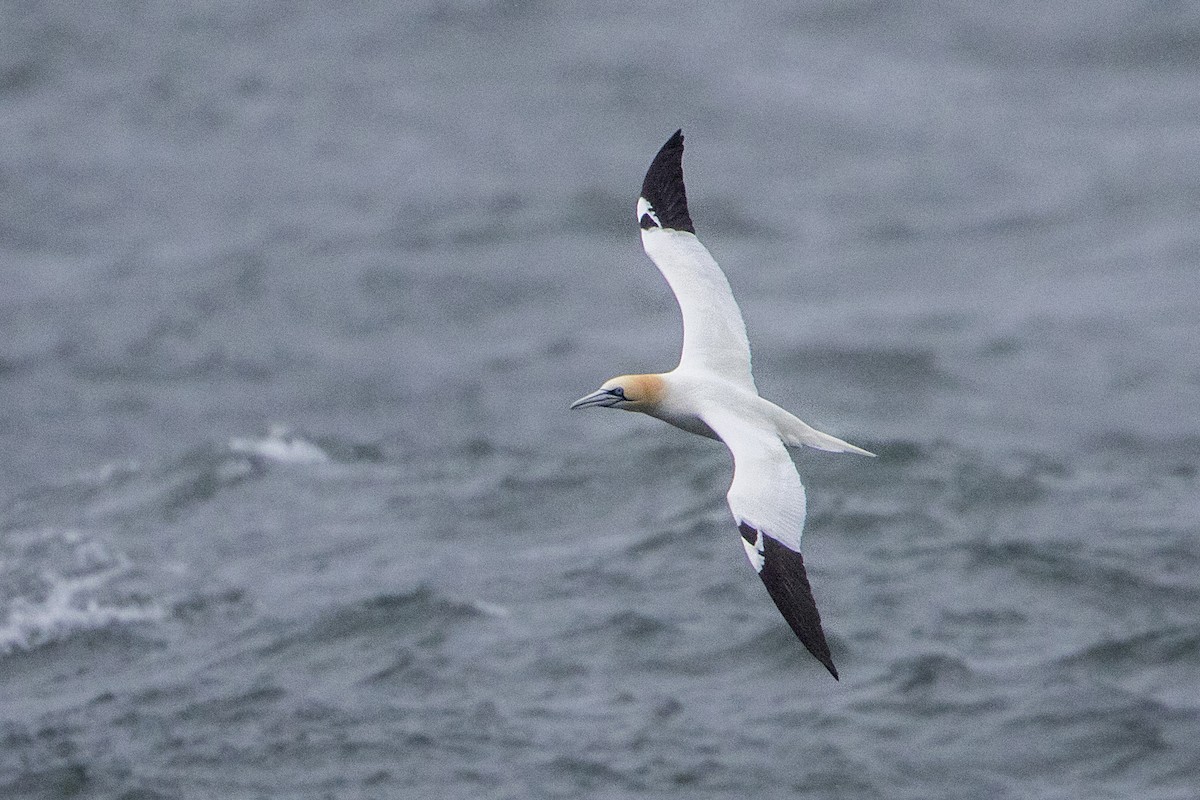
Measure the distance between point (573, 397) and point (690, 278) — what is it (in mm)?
8175

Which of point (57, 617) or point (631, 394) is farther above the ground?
point (631, 394)

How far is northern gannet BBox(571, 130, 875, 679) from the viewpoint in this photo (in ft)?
33.6

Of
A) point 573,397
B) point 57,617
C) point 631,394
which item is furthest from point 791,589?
point 573,397

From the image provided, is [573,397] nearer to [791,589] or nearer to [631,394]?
[631,394]

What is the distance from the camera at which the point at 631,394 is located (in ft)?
37.1

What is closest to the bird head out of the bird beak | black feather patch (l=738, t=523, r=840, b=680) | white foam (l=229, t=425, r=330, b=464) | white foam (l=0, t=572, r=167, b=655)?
the bird beak

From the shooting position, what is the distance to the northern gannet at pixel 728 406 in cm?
1023

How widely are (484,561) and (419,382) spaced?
3.69 m

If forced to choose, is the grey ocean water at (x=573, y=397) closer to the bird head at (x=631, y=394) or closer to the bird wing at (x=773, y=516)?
the bird head at (x=631, y=394)

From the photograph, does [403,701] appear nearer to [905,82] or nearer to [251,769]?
[251,769]

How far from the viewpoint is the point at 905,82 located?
28.0 meters

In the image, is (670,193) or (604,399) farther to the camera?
(670,193)

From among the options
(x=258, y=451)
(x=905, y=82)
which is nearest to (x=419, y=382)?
(x=258, y=451)

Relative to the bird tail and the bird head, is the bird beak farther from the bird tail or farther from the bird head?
the bird tail
